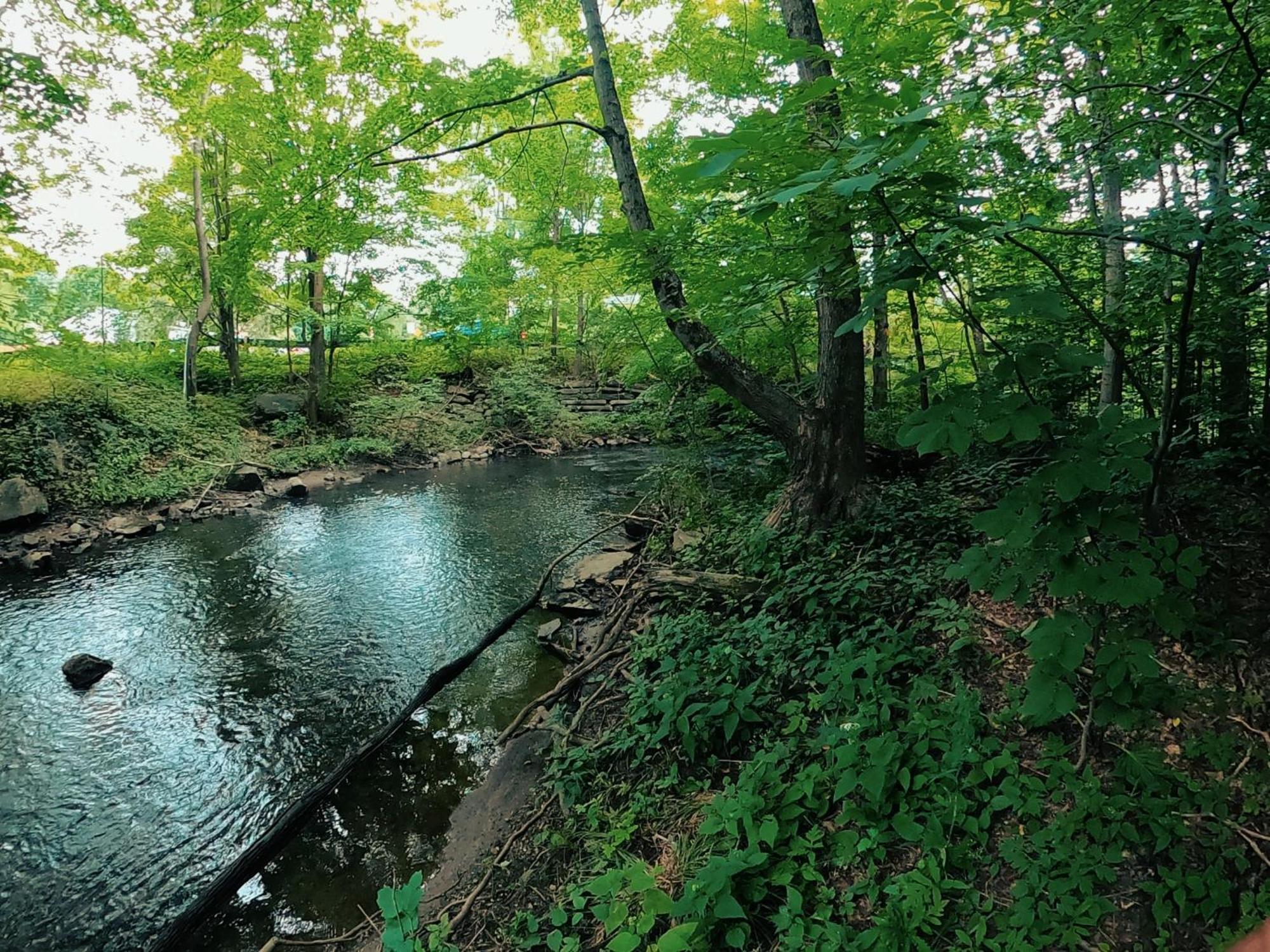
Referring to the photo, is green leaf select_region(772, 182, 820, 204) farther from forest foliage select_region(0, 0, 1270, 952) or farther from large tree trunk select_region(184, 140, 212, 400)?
large tree trunk select_region(184, 140, 212, 400)

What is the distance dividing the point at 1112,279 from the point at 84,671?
7907mm

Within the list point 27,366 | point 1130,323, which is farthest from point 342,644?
point 27,366

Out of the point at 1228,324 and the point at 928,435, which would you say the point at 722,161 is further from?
the point at 1228,324

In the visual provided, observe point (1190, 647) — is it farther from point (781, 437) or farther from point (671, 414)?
point (671, 414)

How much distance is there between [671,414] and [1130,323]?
427cm

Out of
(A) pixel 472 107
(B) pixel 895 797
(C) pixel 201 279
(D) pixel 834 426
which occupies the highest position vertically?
(C) pixel 201 279

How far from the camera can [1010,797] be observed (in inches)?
76.1

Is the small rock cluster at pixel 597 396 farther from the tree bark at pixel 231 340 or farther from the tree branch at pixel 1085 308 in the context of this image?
the tree branch at pixel 1085 308

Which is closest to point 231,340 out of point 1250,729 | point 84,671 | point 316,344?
point 316,344

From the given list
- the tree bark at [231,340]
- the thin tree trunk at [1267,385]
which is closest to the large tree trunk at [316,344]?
the tree bark at [231,340]

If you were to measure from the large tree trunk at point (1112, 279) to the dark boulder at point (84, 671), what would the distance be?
7.28 m

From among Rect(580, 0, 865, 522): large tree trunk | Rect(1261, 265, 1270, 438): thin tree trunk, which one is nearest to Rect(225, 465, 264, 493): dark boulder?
Rect(580, 0, 865, 522): large tree trunk

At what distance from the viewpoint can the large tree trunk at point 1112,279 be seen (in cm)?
295

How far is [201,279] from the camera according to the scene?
12719mm
